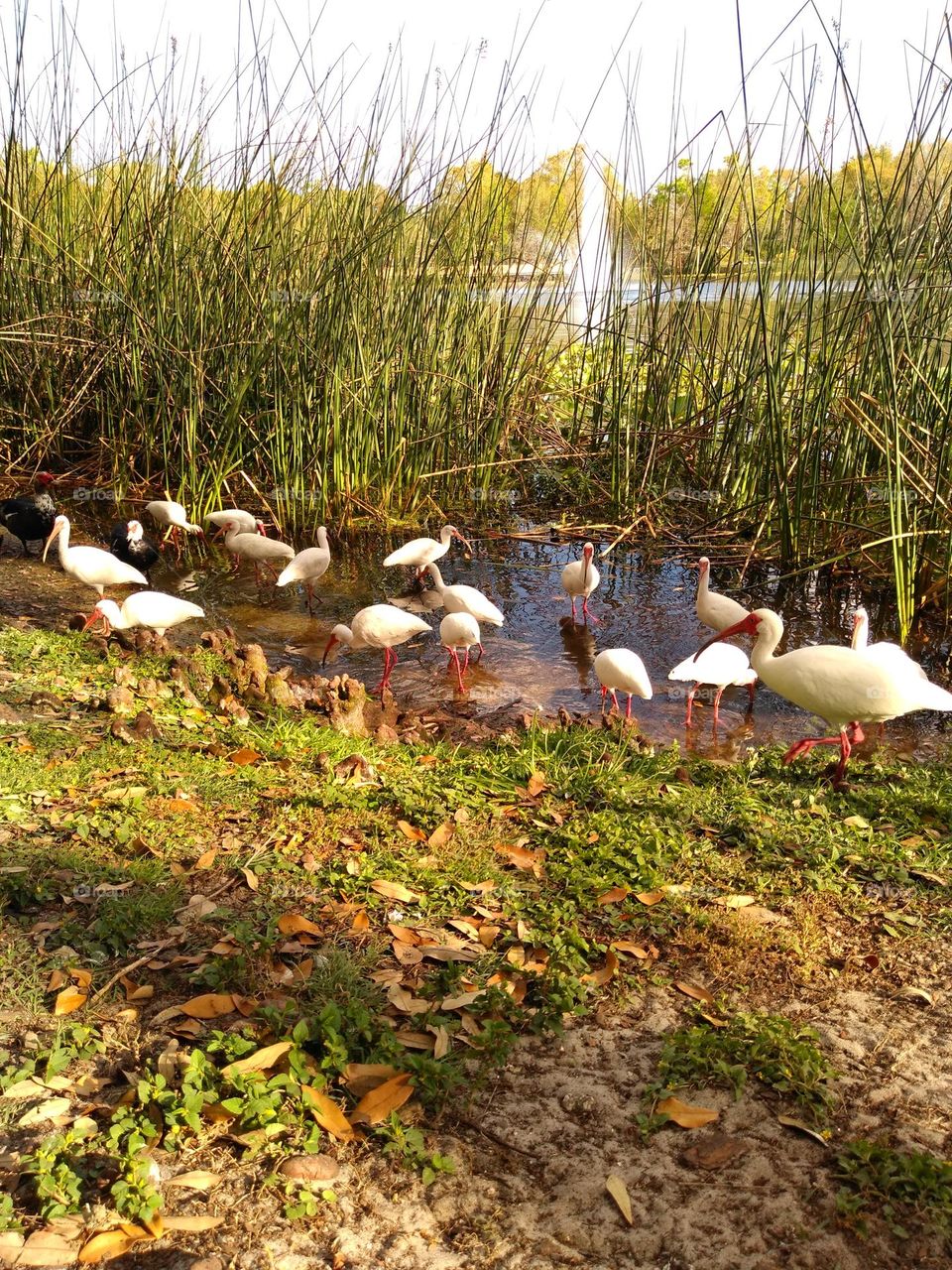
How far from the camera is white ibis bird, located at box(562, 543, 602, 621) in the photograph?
4812mm

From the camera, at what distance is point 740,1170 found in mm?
1568

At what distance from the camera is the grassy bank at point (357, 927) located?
1.56 m

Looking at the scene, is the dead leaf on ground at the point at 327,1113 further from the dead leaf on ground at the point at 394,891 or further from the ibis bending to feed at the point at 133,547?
the ibis bending to feed at the point at 133,547

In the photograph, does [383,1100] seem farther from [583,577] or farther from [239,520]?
[239,520]

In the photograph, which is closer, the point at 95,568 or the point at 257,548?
the point at 95,568

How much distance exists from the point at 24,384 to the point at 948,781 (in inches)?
221

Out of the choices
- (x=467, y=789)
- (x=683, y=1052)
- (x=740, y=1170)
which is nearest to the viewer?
(x=740, y=1170)

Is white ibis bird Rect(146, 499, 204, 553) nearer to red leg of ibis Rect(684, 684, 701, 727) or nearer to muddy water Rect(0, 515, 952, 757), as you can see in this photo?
muddy water Rect(0, 515, 952, 757)

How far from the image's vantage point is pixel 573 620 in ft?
16.8

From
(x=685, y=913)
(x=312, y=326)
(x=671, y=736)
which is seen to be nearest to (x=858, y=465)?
(x=671, y=736)

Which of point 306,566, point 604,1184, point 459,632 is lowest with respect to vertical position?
point 604,1184

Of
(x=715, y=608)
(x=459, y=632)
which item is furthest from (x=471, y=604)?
(x=715, y=608)

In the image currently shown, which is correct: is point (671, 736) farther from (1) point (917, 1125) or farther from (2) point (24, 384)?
(2) point (24, 384)

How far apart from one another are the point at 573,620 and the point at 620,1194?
374 cm
